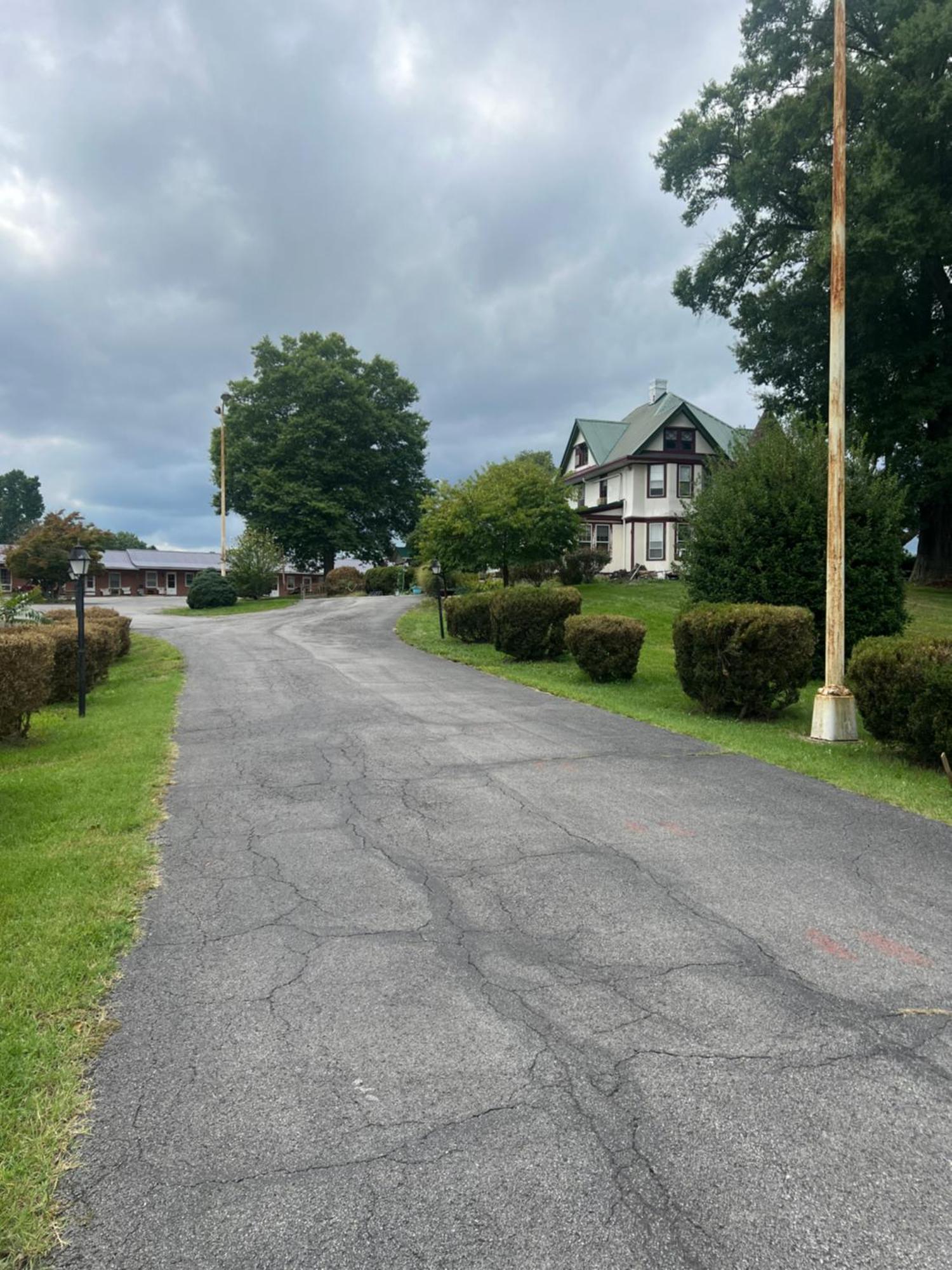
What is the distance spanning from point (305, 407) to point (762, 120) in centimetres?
3419

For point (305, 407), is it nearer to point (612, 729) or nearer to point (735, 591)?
point (735, 591)

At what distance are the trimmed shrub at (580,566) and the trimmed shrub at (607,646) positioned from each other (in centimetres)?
1887

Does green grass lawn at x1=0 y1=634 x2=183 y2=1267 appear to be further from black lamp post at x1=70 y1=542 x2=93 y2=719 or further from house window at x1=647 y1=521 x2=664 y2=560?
house window at x1=647 y1=521 x2=664 y2=560

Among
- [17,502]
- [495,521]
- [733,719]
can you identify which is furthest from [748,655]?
[17,502]

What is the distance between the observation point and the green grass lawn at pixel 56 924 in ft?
7.41

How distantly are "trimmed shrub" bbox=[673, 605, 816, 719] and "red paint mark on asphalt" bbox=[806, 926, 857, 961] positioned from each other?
6925 millimetres

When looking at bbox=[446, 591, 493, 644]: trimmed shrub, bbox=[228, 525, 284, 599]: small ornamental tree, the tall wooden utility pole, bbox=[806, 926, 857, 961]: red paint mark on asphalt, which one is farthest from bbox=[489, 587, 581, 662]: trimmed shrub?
bbox=[228, 525, 284, 599]: small ornamental tree

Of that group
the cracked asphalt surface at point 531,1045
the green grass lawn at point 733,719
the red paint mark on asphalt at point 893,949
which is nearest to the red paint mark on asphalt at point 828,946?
the cracked asphalt surface at point 531,1045

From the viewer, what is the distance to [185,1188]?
7.00 ft

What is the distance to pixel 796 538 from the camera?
1451 centimetres

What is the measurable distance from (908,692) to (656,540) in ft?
106

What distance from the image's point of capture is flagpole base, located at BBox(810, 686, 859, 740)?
909 cm

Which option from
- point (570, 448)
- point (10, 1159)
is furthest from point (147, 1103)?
point (570, 448)

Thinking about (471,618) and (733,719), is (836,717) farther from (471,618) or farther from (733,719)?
(471,618)
